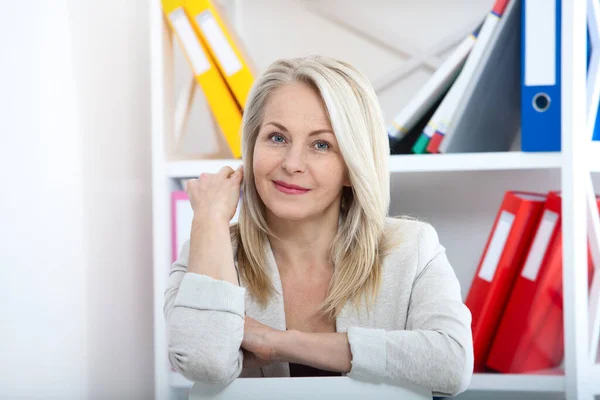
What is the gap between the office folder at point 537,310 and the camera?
4.48 feet

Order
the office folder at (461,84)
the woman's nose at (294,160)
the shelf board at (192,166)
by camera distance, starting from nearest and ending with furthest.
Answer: the woman's nose at (294,160)
the office folder at (461,84)
the shelf board at (192,166)

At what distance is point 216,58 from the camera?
1459 mm

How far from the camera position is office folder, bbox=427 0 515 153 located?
4.52ft

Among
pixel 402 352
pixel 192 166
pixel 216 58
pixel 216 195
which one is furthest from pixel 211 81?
pixel 402 352

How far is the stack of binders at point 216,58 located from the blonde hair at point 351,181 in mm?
285

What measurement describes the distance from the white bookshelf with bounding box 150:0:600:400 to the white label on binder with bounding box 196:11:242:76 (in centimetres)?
12

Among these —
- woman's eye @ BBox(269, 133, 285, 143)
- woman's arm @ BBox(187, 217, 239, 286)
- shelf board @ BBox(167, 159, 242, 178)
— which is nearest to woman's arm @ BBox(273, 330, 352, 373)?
woman's arm @ BBox(187, 217, 239, 286)

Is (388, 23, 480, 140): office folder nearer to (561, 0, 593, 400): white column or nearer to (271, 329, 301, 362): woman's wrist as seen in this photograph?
(561, 0, 593, 400): white column

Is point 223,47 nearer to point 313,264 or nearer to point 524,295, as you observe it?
point 313,264

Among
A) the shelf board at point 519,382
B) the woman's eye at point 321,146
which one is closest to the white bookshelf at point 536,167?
the shelf board at point 519,382

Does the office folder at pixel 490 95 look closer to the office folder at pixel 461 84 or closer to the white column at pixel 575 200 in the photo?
the office folder at pixel 461 84

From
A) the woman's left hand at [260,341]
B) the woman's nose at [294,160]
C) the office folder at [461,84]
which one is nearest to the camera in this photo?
the woman's left hand at [260,341]

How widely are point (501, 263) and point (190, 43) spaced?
88 centimetres

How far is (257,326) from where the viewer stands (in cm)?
98
